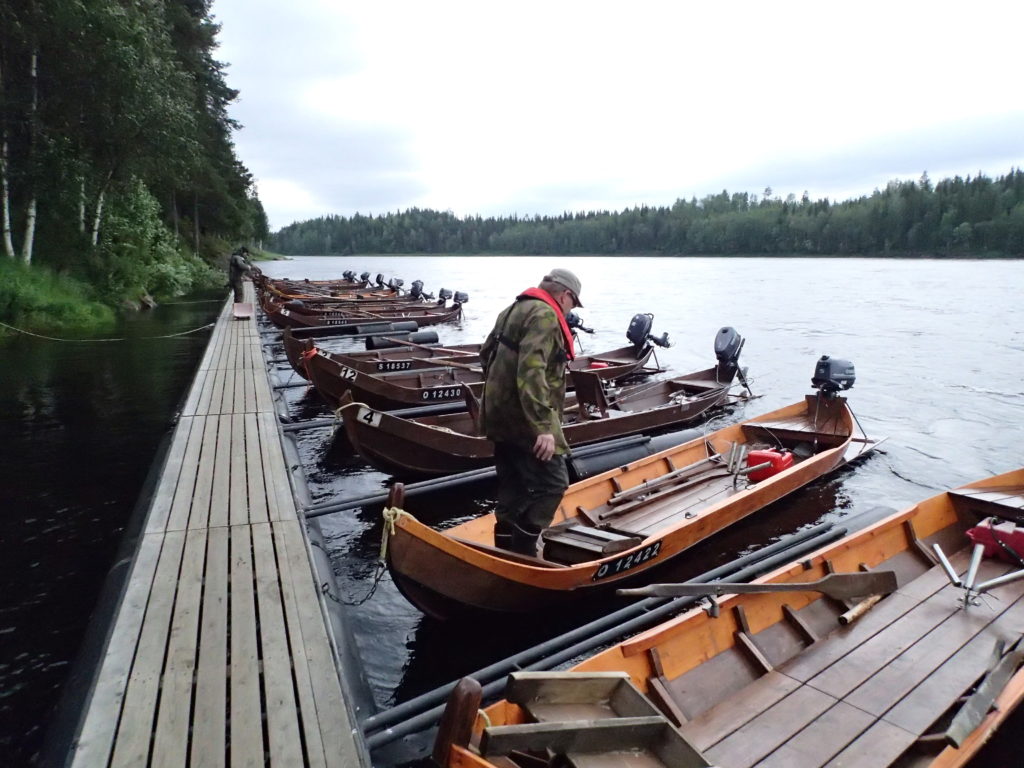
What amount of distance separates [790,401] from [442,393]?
931 centimetres

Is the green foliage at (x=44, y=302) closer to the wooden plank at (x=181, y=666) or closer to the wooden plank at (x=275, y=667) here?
the wooden plank at (x=181, y=666)

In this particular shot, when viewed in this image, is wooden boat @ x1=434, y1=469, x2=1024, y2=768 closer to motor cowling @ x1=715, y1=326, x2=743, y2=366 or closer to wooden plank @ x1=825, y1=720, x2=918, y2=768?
wooden plank @ x1=825, y1=720, x2=918, y2=768

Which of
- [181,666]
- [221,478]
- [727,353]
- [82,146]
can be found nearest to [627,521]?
[221,478]

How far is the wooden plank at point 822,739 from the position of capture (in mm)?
3830

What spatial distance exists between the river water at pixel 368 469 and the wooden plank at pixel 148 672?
37.4 inches

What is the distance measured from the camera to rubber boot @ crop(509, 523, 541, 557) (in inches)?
219

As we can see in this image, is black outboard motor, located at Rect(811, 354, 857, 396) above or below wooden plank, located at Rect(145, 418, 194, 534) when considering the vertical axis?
above

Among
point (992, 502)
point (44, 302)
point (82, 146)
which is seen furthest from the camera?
point (82, 146)

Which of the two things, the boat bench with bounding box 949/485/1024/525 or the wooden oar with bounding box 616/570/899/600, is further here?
the boat bench with bounding box 949/485/1024/525

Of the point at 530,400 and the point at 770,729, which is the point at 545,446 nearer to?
the point at 530,400

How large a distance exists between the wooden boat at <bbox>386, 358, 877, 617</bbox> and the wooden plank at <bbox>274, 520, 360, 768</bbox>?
668 mm

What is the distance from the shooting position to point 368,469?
11.0 metres

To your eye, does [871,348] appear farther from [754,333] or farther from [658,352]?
A: [658,352]

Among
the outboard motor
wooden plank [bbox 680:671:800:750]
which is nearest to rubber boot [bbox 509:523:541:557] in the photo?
wooden plank [bbox 680:671:800:750]
